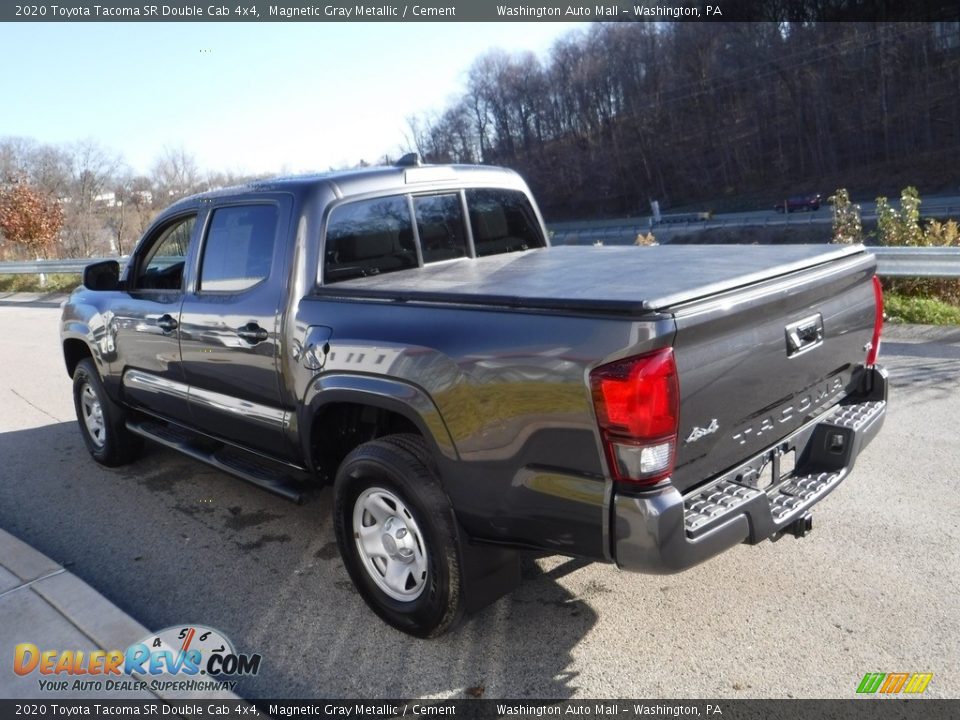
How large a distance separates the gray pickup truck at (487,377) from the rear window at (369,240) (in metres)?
0.01

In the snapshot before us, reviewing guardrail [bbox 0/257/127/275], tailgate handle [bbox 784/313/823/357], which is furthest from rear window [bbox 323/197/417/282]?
guardrail [bbox 0/257/127/275]

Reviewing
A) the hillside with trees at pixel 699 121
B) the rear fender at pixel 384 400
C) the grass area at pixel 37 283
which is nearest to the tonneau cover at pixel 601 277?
the rear fender at pixel 384 400

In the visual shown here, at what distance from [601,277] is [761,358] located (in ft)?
2.26

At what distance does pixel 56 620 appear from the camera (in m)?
3.62

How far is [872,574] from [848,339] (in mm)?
1065

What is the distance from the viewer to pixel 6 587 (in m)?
3.96

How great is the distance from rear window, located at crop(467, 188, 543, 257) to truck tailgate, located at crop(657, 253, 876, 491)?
2.03 metres

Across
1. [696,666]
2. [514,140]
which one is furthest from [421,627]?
[514,140]

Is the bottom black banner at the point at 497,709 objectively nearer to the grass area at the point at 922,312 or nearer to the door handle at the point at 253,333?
the door handle at the point at 253,333

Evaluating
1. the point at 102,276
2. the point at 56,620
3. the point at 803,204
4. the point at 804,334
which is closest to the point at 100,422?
the point at 102,276

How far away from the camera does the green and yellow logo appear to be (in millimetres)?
2852

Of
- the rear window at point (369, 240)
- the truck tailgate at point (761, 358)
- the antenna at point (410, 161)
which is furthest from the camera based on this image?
the antenna at point (410, 161)

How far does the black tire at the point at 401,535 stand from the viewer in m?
3.15

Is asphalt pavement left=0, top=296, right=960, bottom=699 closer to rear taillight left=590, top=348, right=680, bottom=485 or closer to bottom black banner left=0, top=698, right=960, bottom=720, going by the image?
bottom black banner left=0, top=698, right=960, bottom=720
